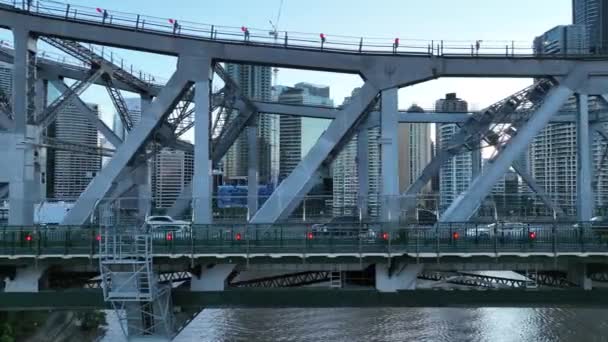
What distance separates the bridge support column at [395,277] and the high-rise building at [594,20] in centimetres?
1619

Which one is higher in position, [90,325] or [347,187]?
[347,187]

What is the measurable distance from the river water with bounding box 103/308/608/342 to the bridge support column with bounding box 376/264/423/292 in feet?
57.8

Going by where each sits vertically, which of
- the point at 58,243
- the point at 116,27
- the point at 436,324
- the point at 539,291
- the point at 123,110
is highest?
the point at 116,27

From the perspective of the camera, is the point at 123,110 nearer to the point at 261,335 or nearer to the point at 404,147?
the point at 261,335

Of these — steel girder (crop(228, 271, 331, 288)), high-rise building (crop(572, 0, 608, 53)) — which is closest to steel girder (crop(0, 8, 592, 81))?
high-rise building (crop(572, 0, 608, 53))

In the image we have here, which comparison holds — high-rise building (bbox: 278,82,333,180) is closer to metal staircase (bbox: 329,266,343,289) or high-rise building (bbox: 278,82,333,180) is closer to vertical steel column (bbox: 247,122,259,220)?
vertical steel column (bbox: 247,122,259,220)

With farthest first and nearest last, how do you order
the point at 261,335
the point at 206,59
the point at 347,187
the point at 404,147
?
the point at 404,147
the point at 347,187
the point at 261,335
the point at 206,59

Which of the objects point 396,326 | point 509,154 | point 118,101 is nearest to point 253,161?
point 118,101

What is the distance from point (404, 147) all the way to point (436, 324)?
55655 mm

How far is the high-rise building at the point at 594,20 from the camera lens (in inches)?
1210

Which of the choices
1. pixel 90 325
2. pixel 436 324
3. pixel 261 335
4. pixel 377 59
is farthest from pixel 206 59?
pixel 436 324

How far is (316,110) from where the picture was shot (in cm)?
4406

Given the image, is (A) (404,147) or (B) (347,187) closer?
(B) (347,187)

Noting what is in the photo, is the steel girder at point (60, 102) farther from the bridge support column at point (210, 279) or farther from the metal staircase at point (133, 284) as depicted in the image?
the bridge support column at point (210, 279)
